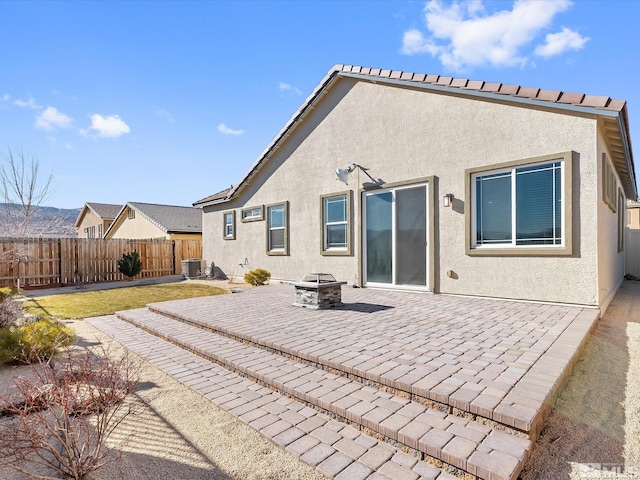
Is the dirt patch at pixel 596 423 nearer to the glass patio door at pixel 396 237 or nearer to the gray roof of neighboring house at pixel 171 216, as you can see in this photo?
the glass patio door at pixel 396 237

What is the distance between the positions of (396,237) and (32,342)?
793 centimetres

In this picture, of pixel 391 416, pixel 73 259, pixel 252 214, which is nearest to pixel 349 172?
pixel 252 214

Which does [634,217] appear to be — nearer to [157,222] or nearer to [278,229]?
[278,229]

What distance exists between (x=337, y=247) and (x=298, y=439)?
8.05 meters

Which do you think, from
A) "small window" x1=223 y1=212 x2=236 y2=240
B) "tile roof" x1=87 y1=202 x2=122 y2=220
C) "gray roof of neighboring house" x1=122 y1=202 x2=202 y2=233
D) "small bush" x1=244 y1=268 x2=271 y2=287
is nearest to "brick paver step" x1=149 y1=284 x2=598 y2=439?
"small bush" x1=244 y1=268 x2=271 y2=287

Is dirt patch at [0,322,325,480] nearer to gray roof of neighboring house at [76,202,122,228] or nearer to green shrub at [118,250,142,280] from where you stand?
green shrub at [118,250,142,280]

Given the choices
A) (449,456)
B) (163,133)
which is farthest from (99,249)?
(449,456)

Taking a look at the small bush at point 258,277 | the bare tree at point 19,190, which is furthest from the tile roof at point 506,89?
the bare tree at point 19,190

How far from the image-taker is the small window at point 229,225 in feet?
50.8

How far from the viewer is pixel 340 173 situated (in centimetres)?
989

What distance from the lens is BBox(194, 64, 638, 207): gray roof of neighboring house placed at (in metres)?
6.04

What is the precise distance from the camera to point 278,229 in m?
13.1

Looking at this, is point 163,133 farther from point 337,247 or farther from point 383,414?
point 383,414

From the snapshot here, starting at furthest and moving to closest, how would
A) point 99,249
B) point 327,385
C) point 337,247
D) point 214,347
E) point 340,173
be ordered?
point 99,249 < point 337,247 < point 340,173 < point 214,347 < point 327,385
